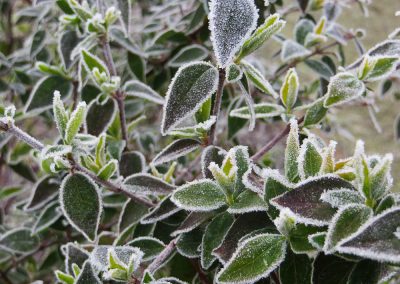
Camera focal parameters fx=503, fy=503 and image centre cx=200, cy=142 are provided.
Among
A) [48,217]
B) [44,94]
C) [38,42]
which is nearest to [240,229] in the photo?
[48,217]

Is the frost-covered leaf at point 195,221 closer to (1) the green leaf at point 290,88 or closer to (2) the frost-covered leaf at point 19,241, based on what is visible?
(1) the green leaf at point 290,88

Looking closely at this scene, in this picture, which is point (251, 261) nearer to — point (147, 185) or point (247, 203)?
point (247, 203)

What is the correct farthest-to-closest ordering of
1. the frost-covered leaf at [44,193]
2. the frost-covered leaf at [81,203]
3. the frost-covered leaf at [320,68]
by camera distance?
1. the frost-covered leaf at [320,68]
2. the frost-covered leaf at [44,193]
3. the frost-covered leaf at [81,203]

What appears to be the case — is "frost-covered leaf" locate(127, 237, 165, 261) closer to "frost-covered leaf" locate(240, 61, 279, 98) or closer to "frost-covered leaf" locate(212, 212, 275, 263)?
"frost-covered leaf" locate(212, 212, 275, 263)

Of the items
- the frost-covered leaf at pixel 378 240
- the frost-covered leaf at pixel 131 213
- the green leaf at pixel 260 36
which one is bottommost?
the frost-covered leaf at pixel 131 213

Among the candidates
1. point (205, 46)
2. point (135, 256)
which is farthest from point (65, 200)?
point (205, 46)

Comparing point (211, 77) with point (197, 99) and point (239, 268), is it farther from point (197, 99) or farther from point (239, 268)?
point (239, 268)

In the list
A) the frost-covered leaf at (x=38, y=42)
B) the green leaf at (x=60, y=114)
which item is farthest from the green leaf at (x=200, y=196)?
the frost-covered leaf at (x=38, y=42)
